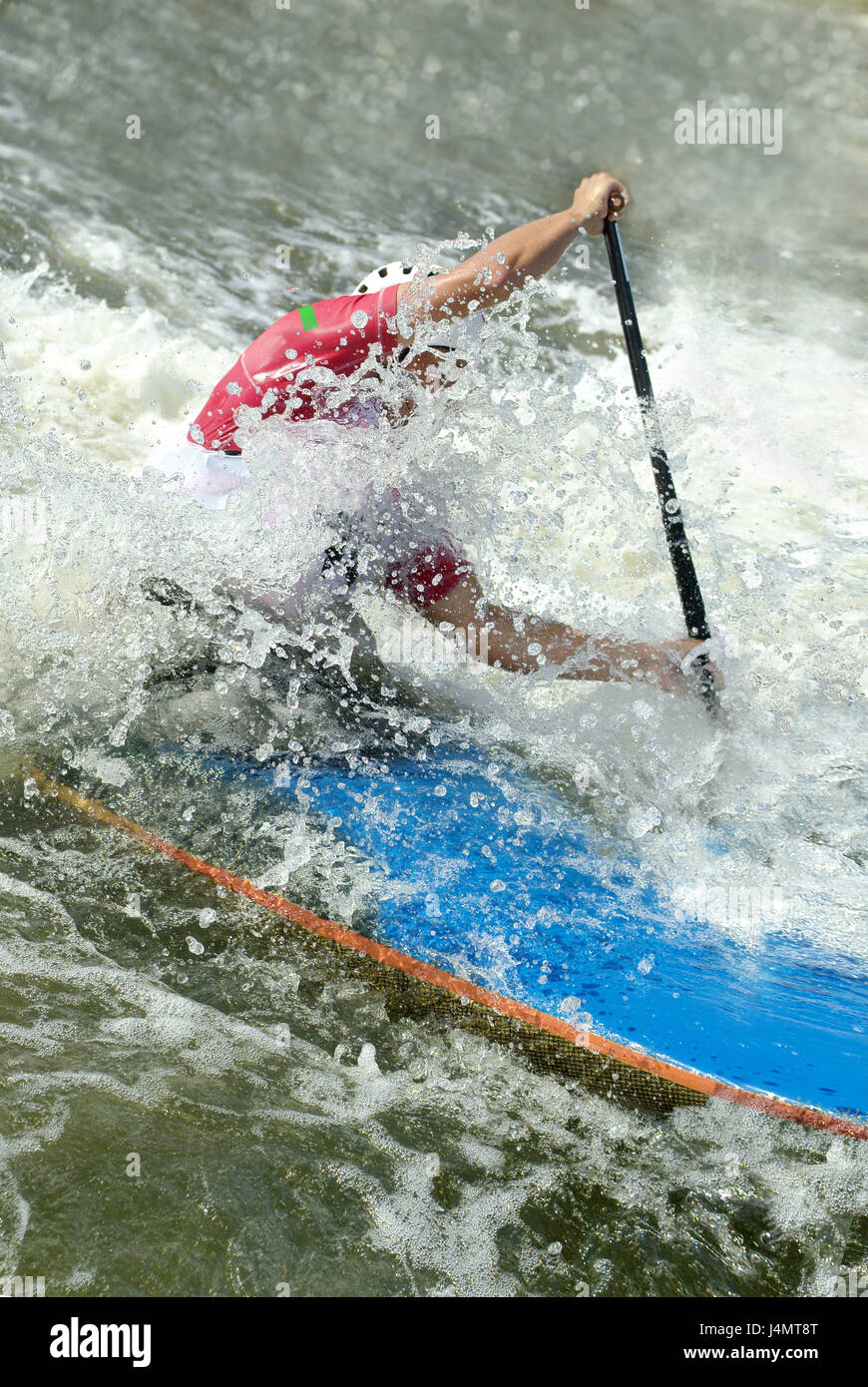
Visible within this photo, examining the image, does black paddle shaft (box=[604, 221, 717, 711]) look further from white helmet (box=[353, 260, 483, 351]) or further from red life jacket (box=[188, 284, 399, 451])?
red life jacket (box=[188, 284, 399, 451])

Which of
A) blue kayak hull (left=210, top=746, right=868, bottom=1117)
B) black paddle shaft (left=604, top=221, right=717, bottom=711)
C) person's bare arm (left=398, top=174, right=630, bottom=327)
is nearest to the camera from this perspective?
blue kayak hull (left=210, top=746, right=868, bottom=1117)

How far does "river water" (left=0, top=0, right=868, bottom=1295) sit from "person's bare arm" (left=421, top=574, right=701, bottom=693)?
0.12m

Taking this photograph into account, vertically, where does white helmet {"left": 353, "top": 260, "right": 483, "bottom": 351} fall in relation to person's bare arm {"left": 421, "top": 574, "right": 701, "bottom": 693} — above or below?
above

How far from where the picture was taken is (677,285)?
6.42 m

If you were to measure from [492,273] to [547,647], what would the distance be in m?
0.97

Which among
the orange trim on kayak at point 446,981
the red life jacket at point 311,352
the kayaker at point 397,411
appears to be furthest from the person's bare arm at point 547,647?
the orange trim on kayak at point 446,981

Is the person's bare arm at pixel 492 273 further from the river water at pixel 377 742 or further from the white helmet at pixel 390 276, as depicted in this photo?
the river water at pixel 377 742

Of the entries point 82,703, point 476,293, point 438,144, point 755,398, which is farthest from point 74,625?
point 438,144

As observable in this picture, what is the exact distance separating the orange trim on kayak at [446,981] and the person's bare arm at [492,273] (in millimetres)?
1374

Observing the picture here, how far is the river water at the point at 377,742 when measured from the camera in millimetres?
1570

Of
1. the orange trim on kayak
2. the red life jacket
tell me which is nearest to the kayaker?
the red life jacket

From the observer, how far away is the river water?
1570 millimetres

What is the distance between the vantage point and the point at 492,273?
226 cm

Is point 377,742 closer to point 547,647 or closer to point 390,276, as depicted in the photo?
point 547,647
